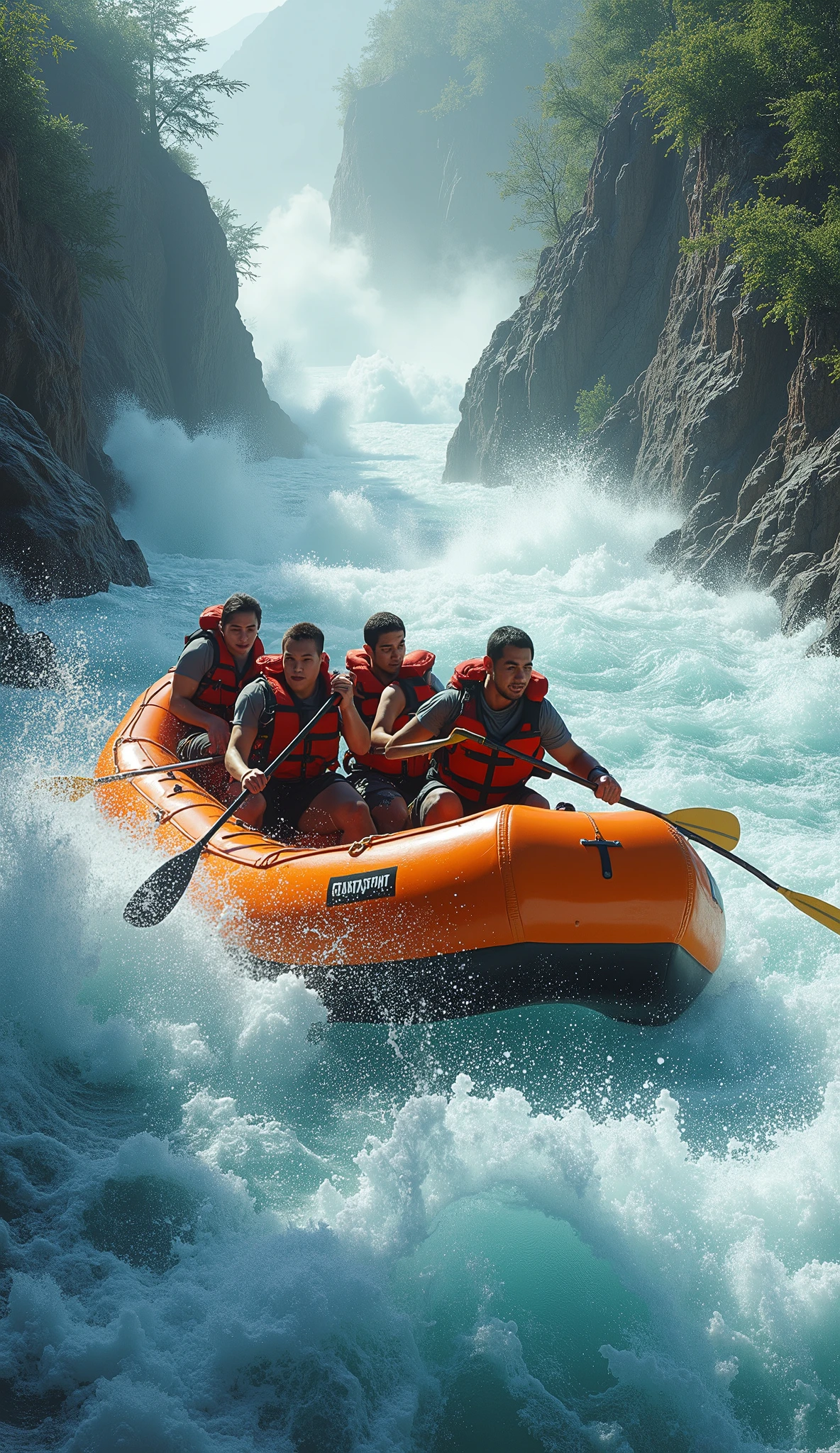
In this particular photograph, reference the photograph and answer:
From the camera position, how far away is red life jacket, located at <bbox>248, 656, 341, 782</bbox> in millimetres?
4188

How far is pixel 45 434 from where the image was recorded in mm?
10711

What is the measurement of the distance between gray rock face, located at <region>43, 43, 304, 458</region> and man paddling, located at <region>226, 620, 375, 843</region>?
14.9m

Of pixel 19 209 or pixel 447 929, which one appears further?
pixel 19 209

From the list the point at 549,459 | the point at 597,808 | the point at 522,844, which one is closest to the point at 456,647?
the point at 597,808

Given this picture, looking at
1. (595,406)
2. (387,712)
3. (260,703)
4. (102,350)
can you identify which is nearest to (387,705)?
(387,712)

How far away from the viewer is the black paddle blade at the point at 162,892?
11.6 feet

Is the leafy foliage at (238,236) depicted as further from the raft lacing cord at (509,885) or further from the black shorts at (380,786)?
the raft lacing cord at (509,885)

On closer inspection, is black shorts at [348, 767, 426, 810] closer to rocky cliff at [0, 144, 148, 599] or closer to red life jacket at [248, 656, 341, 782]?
red life jacket at [248, 656, 341, 782]

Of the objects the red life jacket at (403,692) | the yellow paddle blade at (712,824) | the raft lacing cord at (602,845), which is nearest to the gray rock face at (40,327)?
the red life jacket at (403,692)

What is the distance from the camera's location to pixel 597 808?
5914mm

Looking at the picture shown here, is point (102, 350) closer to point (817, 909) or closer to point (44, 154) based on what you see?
point (44, 154)

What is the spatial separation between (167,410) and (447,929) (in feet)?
67.8

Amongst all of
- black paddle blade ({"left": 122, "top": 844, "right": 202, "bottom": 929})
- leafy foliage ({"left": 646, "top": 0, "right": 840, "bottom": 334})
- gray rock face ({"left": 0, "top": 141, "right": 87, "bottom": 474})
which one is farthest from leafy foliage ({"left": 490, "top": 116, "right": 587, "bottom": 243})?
black paddle blade ({"left": 122, "top": 844, "right": 202, "bottom": 929})

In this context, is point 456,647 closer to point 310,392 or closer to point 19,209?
point 19,209
